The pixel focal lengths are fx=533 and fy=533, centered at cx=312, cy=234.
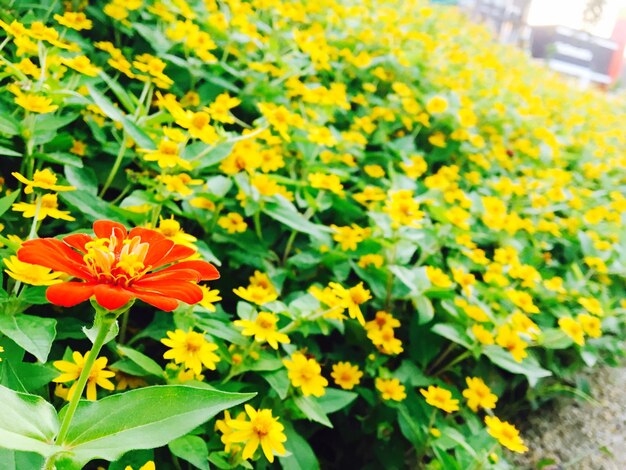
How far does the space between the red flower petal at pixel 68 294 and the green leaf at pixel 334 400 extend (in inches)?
23.0

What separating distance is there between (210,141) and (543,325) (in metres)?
0.98

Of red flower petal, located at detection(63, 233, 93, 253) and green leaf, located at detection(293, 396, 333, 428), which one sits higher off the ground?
red flower petal, located at detection(63, 233, 93, 253)

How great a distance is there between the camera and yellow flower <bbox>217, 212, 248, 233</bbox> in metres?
1.10

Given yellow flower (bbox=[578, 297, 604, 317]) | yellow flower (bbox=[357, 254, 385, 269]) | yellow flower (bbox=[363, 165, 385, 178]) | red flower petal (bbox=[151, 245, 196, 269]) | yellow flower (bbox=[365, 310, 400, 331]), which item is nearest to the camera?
red flower petal (bbox=[151, 245, 196, 269])

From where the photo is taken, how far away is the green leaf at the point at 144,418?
48 cm

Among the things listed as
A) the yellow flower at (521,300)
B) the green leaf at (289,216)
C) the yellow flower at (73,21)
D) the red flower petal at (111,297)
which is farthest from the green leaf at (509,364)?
the yellow flower at (73,21)

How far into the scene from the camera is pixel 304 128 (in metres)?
1.37

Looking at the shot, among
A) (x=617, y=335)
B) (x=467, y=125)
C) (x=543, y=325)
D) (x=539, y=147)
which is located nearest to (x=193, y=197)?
(x=543, y=325)

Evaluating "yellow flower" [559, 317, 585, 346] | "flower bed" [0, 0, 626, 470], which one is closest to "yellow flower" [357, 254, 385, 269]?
"flower bed" [0, 0, 626, 470]

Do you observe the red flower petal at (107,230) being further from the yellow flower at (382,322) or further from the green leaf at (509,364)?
the green leaf at (509,364)

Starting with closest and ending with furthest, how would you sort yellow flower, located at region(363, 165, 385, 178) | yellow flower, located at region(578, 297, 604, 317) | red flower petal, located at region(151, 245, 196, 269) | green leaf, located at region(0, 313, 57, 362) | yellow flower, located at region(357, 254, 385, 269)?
red flower petal, located at region(151, 245, 196, 269)
green leaf, located at region(0, 313, 57, 362)
yellow flower, located at region(357, 254, 385, 269)
yellow flower, located at region(578, 297, 604, 317)
yellow flower, located at region(363, 165, 385, 178)

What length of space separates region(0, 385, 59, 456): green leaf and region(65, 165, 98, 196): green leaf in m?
0.55

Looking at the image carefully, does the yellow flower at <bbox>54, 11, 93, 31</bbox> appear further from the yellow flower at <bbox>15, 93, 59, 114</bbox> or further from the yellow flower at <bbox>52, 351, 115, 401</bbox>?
the yellow flower at <bbox>52, 351, 115, 401</bbox>

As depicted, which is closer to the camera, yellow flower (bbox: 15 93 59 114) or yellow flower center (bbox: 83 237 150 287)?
yellow flower center (bbox: 83 237 150 287)
